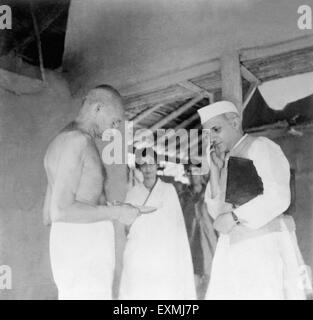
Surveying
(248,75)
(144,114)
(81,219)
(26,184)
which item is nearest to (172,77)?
(144,114)

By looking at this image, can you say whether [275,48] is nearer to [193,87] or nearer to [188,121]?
[193,87]

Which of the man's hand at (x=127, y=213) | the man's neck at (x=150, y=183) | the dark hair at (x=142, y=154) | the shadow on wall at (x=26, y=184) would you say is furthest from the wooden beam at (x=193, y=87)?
the man's hand at (x=127, y=213)

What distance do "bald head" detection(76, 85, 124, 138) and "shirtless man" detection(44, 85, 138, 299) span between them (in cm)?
6

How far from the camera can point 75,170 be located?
8.87 feet

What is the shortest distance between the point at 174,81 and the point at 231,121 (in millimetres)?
476

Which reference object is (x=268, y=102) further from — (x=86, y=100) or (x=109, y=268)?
(x=109, y=268)

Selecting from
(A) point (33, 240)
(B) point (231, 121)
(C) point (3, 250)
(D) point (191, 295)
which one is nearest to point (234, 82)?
(B) point (231, 121)

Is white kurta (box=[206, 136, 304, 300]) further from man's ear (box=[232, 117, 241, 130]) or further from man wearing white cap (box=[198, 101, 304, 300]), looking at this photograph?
man's ear (box=[232, 117, 241, 130])

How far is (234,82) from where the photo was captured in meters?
2.71

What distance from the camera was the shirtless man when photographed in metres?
2.65

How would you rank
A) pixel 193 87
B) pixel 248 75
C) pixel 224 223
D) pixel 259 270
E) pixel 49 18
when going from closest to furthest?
pixel 259 270, pixel 224 223, pixel 248 75, pixel 193 87, pixel 49 18

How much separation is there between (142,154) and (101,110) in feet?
1.30

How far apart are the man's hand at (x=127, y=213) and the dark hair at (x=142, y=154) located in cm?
28
